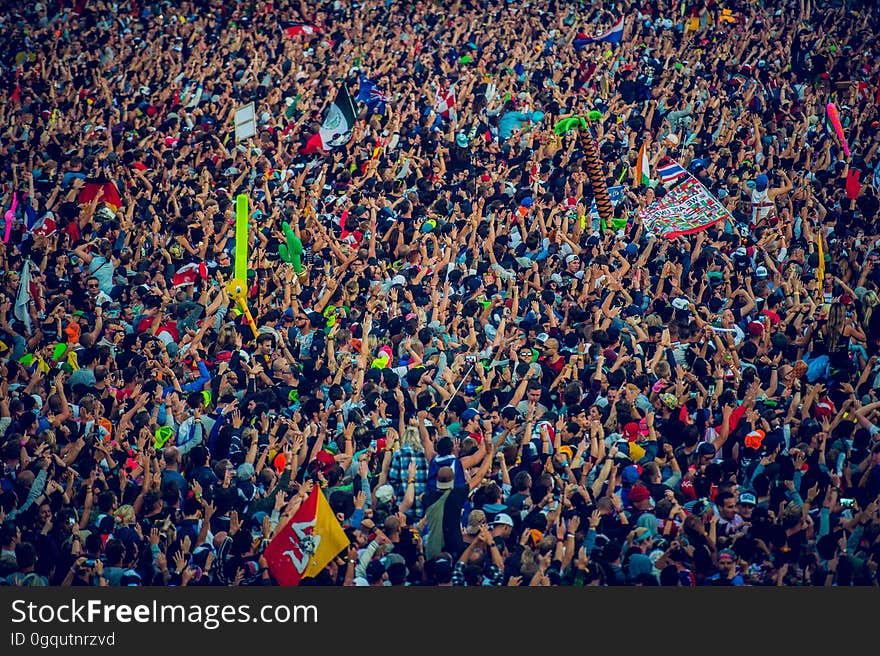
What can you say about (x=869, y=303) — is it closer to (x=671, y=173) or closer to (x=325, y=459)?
(x=671, y=173)

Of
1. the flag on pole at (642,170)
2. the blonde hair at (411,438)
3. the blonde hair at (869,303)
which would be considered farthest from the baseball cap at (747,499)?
the flag on pole at (642,170)

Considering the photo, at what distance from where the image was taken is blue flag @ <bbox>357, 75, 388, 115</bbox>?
44.1ft

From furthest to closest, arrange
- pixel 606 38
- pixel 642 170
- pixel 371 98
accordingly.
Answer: pixel 606 38
pixel 371 98
pixel 642 170

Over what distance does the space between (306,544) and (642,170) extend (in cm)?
645

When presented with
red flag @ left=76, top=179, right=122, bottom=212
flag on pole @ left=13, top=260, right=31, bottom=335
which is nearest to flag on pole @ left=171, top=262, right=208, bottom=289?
flag on pole @ left=13, top=260, right=31, bottom=335

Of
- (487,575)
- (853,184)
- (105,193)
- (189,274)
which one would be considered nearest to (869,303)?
(853,184)

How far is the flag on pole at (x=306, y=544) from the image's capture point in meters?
6.57

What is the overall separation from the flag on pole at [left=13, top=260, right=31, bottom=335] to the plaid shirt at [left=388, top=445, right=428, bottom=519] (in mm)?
3663

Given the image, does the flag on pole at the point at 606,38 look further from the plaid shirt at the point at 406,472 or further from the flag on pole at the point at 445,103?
the plaid shirt at the point at 406,472

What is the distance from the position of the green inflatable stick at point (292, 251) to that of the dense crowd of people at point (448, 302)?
99mm

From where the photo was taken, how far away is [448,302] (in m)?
9.34

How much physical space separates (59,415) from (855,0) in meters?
12.3

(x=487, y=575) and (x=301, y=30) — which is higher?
(x=301, y=30)

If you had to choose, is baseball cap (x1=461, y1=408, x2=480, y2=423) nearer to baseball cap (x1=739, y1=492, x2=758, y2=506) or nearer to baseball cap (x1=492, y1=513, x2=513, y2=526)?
baseball cap (x1=492, y1=513, x2=513, y2=526)
